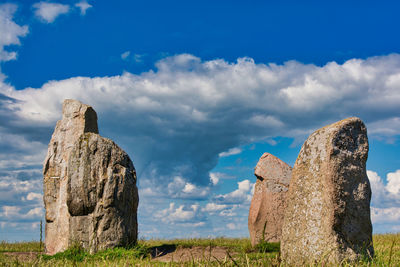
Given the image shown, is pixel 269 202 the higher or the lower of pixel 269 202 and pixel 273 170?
the lower

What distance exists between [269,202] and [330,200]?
748cm

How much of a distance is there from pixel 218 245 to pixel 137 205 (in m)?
3.66

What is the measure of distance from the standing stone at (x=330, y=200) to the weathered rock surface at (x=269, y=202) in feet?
22.3

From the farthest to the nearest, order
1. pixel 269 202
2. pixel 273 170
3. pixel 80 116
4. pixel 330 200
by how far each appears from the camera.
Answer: pixel 80 116, pixel 273 170, pixel 269 202, pixel 330 200

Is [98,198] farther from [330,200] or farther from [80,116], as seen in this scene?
[330,200]

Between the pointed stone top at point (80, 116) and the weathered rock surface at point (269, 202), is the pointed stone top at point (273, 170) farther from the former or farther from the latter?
the pointed stone top at point (80, 116)

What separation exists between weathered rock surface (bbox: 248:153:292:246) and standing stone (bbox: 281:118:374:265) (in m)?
6.78

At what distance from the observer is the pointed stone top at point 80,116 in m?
18.0

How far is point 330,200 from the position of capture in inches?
336

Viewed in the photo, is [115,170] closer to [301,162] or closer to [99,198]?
[99,198]

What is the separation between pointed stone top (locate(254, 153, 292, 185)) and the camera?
53.2 ft

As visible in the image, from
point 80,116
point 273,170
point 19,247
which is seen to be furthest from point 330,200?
point 19,247

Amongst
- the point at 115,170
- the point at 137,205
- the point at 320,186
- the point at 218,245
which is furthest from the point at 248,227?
the point at 320,186

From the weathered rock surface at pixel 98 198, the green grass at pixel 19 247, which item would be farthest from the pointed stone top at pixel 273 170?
the green grass at pixel 19 247
